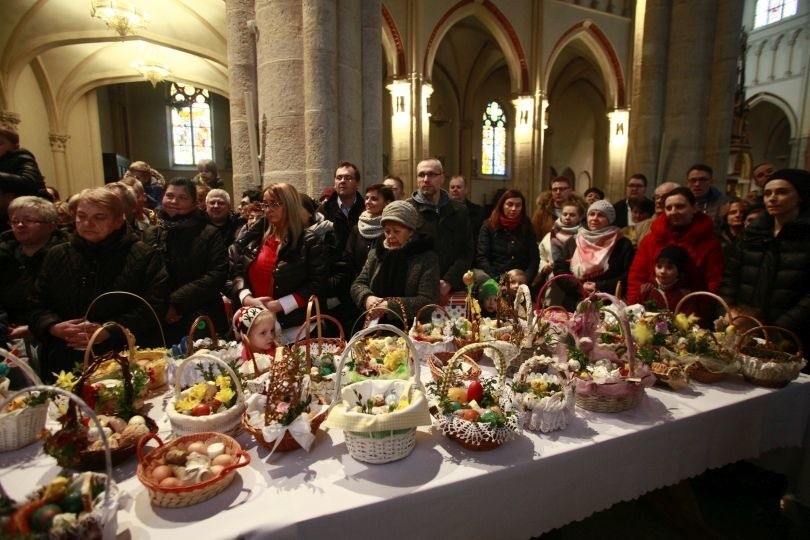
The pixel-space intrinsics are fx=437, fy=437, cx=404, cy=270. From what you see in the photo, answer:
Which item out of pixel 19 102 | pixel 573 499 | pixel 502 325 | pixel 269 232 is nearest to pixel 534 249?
pixel 502 325

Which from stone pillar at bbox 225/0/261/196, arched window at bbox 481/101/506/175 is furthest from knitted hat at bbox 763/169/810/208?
arched window at bbox 481/101/506/175

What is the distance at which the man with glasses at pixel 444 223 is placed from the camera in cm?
371

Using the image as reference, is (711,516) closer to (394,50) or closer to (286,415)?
(286,415)

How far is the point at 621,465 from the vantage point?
6.15 ft

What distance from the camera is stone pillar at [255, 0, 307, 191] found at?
14.6 ft

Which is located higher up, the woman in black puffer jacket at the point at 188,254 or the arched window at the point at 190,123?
the arched window at the point at 190,123

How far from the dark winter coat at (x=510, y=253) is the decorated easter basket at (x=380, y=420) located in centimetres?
257

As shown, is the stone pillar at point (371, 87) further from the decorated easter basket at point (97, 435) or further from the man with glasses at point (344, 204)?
the decorated easter basket at point (97, 435)

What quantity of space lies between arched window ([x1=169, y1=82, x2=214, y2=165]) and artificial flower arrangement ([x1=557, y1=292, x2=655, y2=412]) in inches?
731

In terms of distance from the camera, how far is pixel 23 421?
5.61 feet

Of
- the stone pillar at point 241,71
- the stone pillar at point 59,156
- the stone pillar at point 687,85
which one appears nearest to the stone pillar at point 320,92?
the stone pillar at point 241,71

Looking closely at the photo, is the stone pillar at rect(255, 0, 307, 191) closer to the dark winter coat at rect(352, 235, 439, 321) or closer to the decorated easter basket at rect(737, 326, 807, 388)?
the dark winter coat at rect(352, 235, 439, 321)

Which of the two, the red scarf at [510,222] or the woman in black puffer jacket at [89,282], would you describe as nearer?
the woman in black puffer jacket at [89,282]

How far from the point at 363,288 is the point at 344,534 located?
184 centimetres
